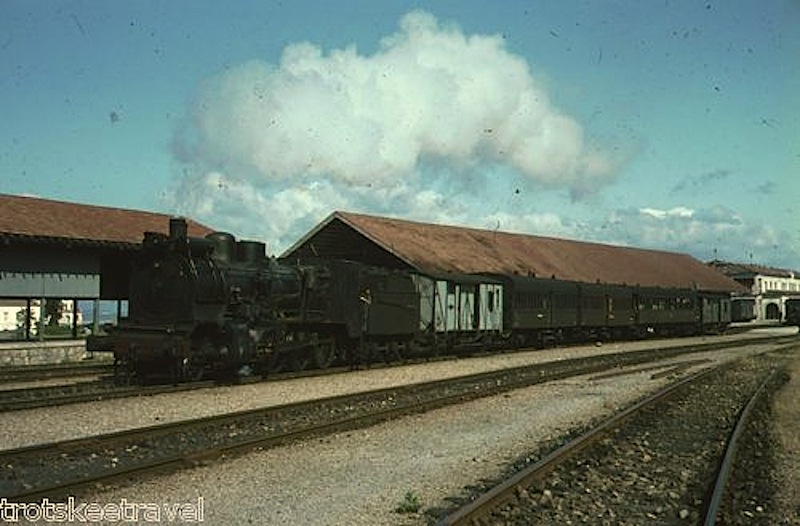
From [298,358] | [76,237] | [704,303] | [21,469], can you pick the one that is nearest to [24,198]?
[76,237]

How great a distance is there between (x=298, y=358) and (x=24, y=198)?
14135 mm

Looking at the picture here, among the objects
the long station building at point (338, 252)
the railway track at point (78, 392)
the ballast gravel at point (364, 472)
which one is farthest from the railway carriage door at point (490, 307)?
the ballast gravel at point (364, 472)

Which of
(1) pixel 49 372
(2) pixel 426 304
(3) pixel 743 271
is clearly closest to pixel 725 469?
(1) pixel 49 372

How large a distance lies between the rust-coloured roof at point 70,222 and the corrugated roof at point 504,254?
10.5 m

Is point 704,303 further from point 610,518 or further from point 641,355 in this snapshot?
point 610,518

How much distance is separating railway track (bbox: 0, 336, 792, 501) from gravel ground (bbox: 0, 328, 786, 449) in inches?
43.5

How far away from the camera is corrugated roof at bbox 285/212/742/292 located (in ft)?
136

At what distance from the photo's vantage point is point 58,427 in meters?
12.1

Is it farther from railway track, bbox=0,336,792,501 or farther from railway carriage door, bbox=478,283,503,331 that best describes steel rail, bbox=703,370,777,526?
railway carriage door, bbox=478,283,503,331

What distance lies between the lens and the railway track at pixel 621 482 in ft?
24.8

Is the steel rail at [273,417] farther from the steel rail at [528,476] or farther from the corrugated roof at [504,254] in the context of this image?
the corrugated roof at [504,254]

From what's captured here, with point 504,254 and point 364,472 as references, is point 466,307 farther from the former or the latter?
point 364,472

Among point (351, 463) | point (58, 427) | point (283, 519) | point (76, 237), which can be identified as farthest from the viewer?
point (76, 237)

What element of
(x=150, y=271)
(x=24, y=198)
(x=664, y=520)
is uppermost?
(x=24, y=198)
